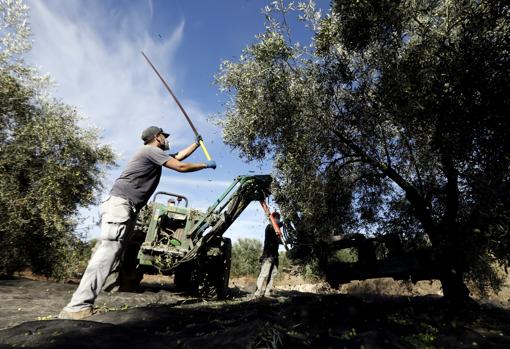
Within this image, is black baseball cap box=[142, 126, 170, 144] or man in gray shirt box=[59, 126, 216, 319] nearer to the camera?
man in gray shirt box=[59, 126, 216, 319]

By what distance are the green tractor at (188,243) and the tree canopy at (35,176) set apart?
15.8ft

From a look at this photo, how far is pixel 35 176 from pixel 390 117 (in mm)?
14268

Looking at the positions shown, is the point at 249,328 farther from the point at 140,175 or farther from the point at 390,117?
the point at 390,117

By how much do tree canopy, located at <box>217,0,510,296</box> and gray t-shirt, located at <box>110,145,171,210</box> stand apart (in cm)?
519

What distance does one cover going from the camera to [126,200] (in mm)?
5965

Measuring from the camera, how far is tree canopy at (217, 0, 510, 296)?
21.4ft

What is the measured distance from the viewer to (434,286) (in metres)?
21.3

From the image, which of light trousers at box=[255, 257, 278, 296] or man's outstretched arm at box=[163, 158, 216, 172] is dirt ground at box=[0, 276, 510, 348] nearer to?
man's outstretched arm at box=[163, 158, 216, 172]

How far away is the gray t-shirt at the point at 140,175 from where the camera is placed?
6.04 meters

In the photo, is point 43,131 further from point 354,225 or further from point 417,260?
point 417,260

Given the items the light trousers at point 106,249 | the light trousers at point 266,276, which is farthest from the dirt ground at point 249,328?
the light trousers at point 266,276

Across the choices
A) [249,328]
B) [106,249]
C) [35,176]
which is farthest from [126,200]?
[35,176]

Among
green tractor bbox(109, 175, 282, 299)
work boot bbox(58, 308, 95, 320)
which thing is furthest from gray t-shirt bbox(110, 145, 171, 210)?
green tractor bbox(109, 175, 282, 299)

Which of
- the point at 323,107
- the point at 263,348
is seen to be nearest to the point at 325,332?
the point at 263,348
